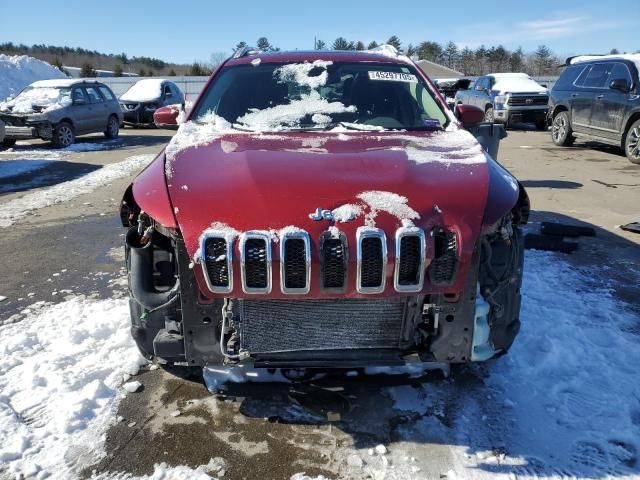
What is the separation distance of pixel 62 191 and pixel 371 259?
302 inches

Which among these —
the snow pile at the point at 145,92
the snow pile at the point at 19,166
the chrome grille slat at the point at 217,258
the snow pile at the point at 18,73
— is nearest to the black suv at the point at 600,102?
the chrome grille slat at the point at 217,258

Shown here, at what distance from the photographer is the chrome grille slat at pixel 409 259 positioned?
220 cm

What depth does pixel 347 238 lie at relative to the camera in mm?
2189

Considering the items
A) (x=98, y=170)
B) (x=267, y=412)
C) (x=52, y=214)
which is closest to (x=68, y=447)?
(x=267, y=412)

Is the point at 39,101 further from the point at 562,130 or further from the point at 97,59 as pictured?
the point at 97,59

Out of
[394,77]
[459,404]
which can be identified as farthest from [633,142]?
[459,404]

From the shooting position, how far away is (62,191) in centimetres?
845

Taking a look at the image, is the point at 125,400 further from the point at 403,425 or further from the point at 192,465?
the point at 403,425

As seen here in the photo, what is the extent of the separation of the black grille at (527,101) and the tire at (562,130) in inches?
135

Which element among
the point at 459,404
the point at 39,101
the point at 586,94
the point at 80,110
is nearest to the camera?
the point at 459,404

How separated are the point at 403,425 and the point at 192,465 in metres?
1.04

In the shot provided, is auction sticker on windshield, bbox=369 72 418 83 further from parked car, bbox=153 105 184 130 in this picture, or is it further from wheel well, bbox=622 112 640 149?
wheel well, bbox=622 112 640 149

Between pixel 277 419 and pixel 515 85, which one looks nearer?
pixel 277 419

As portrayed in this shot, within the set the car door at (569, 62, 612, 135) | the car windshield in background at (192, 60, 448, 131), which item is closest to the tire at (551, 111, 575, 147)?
the car door at (569, 62, 612, 135)
